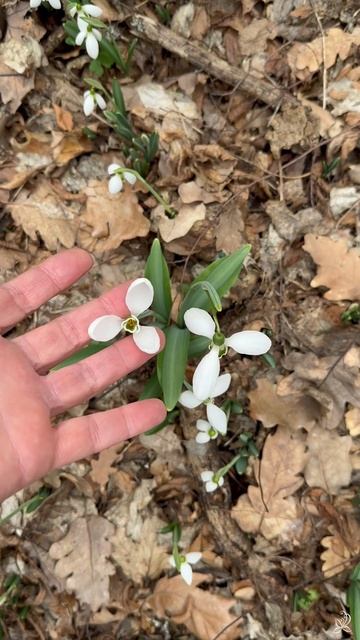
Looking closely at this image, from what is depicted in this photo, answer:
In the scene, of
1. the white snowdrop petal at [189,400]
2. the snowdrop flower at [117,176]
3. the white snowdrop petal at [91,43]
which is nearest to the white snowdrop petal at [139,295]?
the white snowdrop petal at [189,400]

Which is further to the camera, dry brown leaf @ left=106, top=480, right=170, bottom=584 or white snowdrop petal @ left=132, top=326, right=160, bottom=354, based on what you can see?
dry brown leaf @ left=106, top=480, right=170, bottom=584

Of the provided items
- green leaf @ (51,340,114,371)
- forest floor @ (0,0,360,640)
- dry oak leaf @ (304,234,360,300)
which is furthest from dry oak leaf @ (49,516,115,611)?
dry oak leaf @ (304,234,360,300)

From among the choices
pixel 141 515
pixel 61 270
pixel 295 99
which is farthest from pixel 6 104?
pixel 141 515

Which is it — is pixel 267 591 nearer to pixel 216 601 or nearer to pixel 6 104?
pixel 216 601

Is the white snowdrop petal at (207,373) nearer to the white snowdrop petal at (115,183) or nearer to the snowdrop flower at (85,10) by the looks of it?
the white snowdrop petal at (115,183)

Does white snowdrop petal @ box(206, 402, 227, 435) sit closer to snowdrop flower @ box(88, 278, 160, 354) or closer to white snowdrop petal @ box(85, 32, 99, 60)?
snowdrop flower @ box(88, 278, 160, 354)

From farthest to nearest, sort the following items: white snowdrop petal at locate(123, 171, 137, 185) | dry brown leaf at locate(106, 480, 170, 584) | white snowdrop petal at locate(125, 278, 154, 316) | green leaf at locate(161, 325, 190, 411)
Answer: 1. dry brown leaf at locate(106, 480, 170, 584)
2. white snowdrop petal at locate(123, 171, 137, 185)
3. green leaf at locate(161, 325, 190, 411)
4. white snowdrop petal at locate(125, 278, 154, 316)
